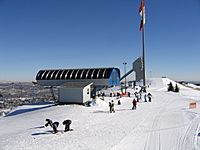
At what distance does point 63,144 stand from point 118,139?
301 cm

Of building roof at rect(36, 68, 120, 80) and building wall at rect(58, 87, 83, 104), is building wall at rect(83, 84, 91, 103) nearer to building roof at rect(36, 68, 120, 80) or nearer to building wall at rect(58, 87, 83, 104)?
building wall at rect(58, 87, 83, 104)

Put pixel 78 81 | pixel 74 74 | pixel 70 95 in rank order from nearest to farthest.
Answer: pixel 70 95, pixel 78 81, pixel 74 74

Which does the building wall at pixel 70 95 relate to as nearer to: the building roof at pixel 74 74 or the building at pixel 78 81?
the building at pixel 78 81

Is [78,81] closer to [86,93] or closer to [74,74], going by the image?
[74,74]

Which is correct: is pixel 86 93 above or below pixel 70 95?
above

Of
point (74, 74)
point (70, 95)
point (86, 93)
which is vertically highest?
point (74, 74)

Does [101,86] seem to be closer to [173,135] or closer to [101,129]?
[101,129]

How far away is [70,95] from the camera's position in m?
28.3

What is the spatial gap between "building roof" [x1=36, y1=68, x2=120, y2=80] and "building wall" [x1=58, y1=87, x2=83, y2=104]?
5112 mm

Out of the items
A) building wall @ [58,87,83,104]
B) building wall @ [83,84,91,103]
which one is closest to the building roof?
building wall @ [83,84,91,103]

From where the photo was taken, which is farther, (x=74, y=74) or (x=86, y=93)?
(x=74, y=74)

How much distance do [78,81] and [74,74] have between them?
1.76m

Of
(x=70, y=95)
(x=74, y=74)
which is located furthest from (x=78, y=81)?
(x=70, y=95)

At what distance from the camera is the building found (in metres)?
28.1
